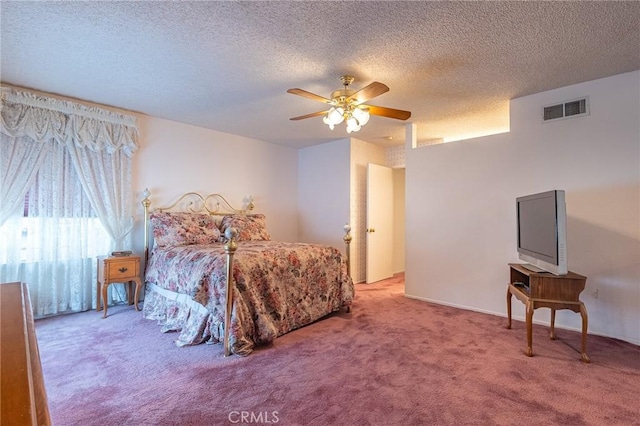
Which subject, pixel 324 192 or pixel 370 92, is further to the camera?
pixel 324 192

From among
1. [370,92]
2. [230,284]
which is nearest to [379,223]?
[370,92]

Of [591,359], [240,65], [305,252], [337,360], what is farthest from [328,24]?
[591,359]

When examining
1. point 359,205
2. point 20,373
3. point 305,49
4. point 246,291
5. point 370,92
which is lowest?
point 246,291

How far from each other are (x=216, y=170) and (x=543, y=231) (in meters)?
4.19

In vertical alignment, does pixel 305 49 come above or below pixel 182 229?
above

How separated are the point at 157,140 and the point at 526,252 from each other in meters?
4.55

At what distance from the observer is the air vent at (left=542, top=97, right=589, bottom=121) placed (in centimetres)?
304

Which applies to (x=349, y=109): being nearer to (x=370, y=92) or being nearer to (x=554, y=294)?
(x=370, y=92)

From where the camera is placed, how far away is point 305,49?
7.93 ft

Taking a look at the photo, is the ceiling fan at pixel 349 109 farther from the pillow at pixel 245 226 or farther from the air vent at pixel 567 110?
the pillow at pixel 245 226

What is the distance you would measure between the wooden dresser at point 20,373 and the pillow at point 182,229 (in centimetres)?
267

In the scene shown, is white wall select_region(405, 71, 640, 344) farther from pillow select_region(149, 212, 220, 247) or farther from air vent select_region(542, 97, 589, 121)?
pillow select_region(149, 212, 220, 247)

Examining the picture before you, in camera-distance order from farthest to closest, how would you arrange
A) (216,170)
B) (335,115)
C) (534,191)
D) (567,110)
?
(216,170)
(534,191)
(567,110)
(335,115)

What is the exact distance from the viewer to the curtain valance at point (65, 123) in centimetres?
305
